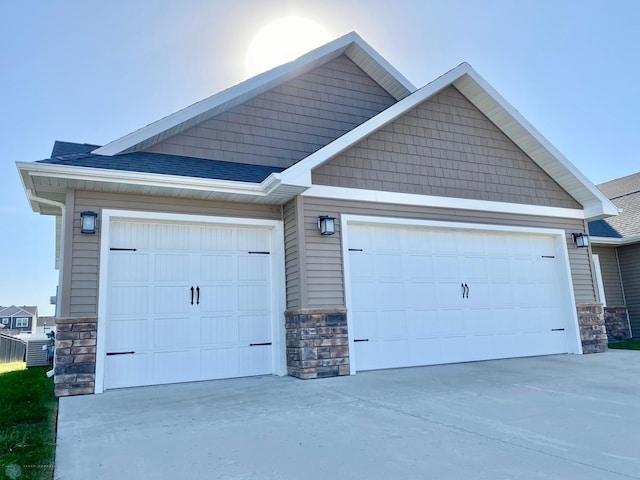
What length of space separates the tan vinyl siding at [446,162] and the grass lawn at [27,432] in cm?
430

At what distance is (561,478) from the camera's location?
2.40 metres

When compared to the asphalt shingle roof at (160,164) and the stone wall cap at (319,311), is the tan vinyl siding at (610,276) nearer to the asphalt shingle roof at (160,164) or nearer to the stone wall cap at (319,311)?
the stone wall cap at (319,311)

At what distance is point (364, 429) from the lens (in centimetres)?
346

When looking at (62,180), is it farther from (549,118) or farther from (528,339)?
(549,118)

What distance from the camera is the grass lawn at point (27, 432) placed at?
2791mm

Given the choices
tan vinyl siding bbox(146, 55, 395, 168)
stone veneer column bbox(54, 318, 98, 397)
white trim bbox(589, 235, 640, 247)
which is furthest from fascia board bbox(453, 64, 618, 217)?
stone veneer column bbox(54, 318, 98, 397)

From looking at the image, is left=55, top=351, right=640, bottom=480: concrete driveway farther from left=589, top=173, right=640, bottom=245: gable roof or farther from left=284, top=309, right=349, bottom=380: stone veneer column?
left=589, top=173, right=640, bottom=245: gable roof

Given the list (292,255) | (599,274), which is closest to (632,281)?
(599,274)

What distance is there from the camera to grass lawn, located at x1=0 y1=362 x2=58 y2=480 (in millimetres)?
2791

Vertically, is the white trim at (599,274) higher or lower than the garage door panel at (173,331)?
higher

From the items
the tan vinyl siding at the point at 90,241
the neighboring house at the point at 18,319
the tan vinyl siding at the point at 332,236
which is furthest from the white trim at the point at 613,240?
the neighboring house at the point at 18,319

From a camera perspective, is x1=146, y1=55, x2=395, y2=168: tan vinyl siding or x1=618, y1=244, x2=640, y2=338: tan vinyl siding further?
x1=618, y1=244, x2=640, y2=338: tan vinyl siding

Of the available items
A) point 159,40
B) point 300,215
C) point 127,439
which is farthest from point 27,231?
point 127,439

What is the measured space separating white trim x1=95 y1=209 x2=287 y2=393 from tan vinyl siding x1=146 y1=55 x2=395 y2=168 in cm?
152
